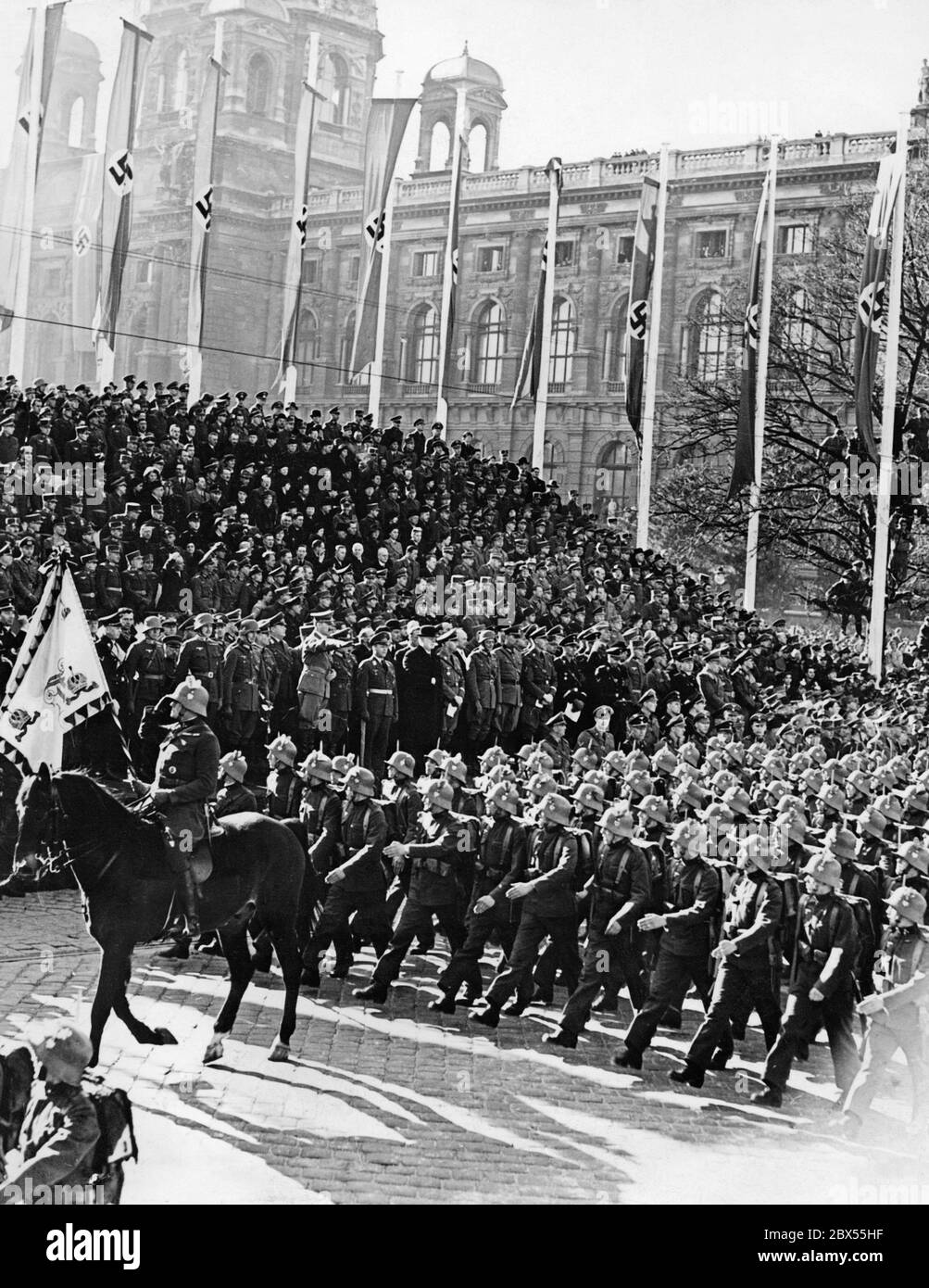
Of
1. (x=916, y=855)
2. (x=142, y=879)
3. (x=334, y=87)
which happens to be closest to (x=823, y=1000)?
(x=916, y=855)

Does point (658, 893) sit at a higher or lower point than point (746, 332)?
lower

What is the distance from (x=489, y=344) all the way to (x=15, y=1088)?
45987 mm

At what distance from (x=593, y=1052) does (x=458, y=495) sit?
14.2 metres

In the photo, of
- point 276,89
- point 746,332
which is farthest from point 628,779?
point 276,89

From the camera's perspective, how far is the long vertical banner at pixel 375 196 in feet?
82.8

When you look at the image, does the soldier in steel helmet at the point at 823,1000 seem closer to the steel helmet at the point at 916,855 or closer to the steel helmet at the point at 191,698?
the steel helmet at the point at 916,855

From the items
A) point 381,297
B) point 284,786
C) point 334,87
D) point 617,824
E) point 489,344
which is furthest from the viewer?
point 489,344

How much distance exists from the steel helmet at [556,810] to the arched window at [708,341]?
26554 mm

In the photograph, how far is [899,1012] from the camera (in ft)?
Answer: 31.6

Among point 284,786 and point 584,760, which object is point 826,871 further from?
point 584,760

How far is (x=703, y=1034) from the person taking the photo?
10.3 metres

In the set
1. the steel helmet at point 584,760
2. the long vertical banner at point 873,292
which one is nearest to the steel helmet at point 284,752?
the steel helmet at point 584,760

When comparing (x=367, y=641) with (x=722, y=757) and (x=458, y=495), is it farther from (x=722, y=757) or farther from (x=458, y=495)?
(x=458, y=495)
